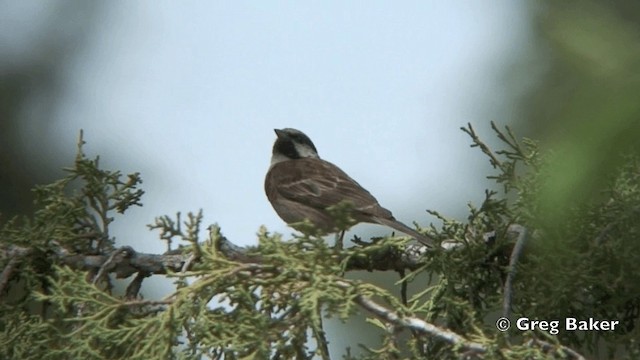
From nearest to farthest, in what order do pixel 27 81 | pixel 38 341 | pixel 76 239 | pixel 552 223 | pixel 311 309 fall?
pixel 552 223
pixel 311 309
pixel 38 341
pixel 76 239
pixel 27 81

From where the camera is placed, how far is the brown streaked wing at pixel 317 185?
660 centimetres

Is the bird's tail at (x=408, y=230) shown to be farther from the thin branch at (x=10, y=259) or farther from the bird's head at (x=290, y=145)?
the bird's head at (x=290, y=145)

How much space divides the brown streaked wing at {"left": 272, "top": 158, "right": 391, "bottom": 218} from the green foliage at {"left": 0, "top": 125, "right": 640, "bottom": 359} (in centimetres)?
264

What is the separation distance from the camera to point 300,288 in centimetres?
277

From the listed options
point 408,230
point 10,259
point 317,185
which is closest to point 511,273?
point 408,230

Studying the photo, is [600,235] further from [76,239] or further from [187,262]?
[76,239]

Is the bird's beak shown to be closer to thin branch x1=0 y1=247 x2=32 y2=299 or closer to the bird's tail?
the bird's tail

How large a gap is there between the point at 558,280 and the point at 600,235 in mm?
209

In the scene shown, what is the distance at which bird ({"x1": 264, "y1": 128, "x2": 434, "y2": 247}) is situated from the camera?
19.9 ft

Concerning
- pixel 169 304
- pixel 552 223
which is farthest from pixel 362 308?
pixel 552 223

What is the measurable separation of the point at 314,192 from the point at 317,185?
154 millimetres

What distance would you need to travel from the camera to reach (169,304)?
9.46ft

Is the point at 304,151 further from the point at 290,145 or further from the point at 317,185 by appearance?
the point at 317,185

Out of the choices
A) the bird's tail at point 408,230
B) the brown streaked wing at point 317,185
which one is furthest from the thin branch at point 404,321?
the brown streaked wing at point 317,185
